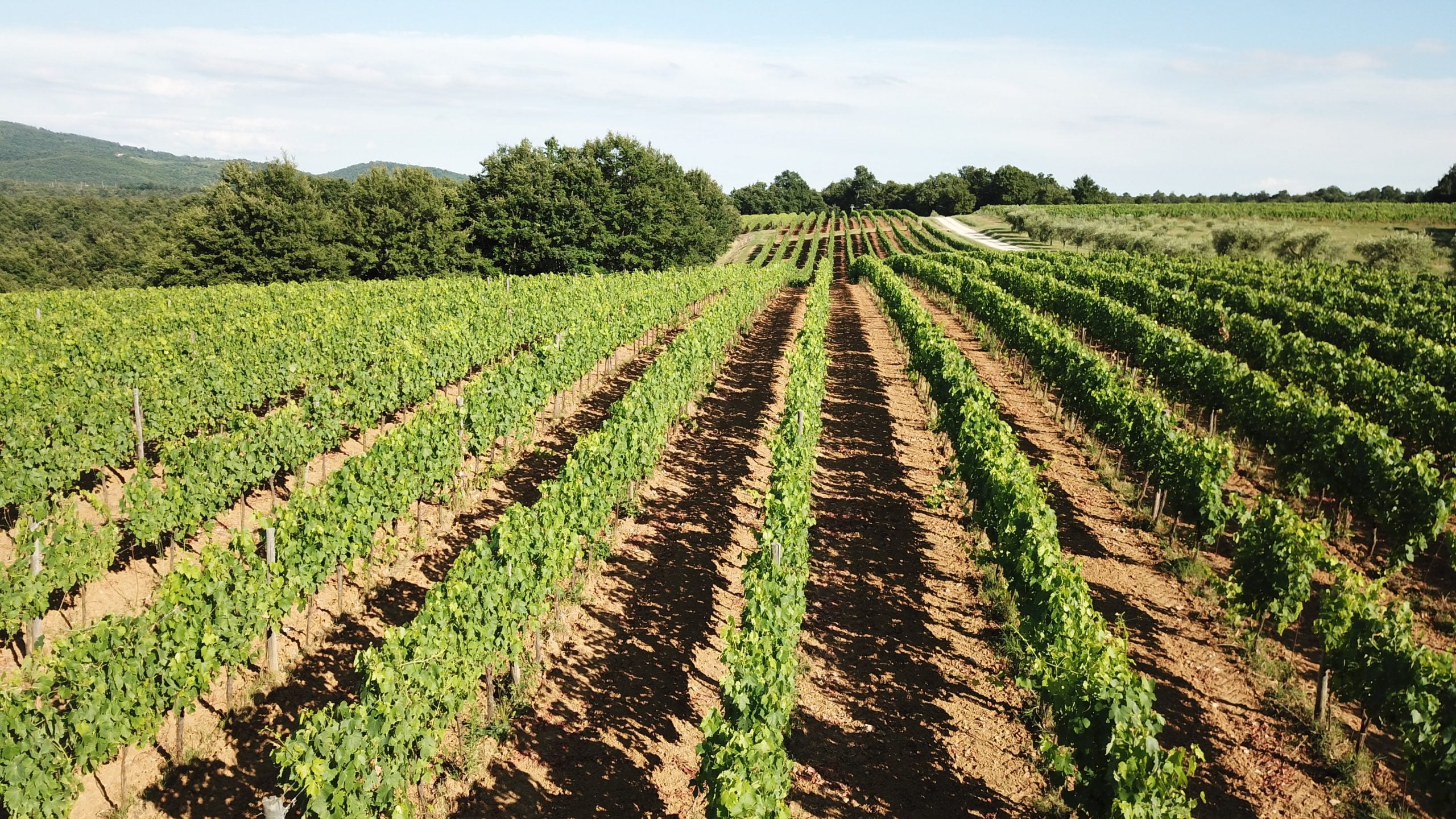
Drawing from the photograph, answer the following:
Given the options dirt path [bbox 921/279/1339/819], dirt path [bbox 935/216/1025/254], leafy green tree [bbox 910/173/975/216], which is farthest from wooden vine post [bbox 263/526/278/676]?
leafy green tree [bbox 910/173/975/216]

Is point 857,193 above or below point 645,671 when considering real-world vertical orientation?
above

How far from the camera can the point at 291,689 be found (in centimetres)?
911

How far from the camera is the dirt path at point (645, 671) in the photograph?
7852 mm

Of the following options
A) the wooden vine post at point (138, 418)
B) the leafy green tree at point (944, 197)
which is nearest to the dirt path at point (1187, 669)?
the wooden vine post at point (138, 418)

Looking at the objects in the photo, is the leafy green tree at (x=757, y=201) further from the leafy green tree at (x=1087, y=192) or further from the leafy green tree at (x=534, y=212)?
the leafy green tree at (x=534, y=212)

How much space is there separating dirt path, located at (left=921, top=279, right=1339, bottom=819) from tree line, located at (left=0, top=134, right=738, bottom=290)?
48.4 meters

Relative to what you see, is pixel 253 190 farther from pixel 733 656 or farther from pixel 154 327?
pixel 733 656

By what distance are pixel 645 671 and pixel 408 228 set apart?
5245 cm

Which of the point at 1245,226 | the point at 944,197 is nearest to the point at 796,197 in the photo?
the point at 944,197

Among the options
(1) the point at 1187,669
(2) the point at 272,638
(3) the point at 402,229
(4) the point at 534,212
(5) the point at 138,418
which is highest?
(4) the point at 534,212

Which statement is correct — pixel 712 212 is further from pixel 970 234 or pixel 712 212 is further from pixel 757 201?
pixel 757 201

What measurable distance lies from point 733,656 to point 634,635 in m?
3.14

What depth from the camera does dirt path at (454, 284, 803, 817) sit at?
7852 mm

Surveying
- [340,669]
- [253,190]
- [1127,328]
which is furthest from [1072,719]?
[253,190]
